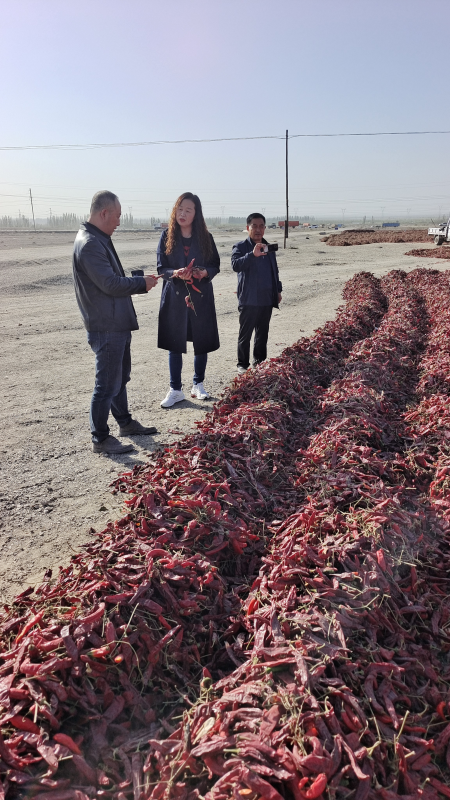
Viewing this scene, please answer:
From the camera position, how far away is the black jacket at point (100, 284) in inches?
200

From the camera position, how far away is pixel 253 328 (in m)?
7.88

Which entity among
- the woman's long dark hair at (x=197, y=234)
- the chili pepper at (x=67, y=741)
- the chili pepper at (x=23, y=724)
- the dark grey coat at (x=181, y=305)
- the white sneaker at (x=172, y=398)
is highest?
the woman's long dark hair at (x=197, y=234)

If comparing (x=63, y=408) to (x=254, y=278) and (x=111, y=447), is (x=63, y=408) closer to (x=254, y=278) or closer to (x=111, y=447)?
(x=111, y=447)

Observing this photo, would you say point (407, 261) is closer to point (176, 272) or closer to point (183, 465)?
point (176, 272)

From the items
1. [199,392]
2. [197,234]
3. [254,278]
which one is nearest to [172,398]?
[199,392]

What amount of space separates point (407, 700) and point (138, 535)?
190 cm

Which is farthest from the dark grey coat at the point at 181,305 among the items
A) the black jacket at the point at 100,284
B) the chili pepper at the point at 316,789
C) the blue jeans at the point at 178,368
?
the chili pepper at the point at 316,789

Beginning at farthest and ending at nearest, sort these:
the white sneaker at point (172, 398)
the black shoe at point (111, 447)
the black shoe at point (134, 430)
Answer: the white sneaker at point (172, 398)
the black shoe at point (134, 430)
the black shoe at point (111, 447)

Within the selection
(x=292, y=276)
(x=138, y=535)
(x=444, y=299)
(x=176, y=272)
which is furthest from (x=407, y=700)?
(x=292, y=276)

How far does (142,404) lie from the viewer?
7363 mm

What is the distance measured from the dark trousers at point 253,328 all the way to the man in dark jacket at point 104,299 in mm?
2301

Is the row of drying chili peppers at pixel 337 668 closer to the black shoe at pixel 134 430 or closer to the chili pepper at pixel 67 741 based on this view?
the chili pepper at pixel 67 741

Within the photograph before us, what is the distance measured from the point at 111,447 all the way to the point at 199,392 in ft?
6.65

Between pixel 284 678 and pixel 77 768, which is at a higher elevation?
pixel 284 678
